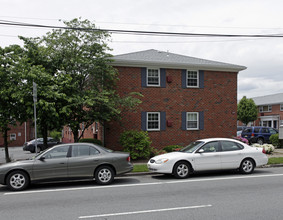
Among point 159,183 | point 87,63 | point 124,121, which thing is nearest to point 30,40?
point 87,63

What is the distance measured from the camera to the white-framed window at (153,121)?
59.6 feet

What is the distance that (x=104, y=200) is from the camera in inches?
279

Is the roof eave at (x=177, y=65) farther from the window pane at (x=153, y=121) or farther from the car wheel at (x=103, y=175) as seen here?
the car wheel at (x=103, y=175)

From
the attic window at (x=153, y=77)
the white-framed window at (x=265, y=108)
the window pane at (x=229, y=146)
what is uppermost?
the attic window at (x=153, y=77)

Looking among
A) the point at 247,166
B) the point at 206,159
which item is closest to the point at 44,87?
the point at 206,159

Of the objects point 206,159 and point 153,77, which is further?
point 153,77

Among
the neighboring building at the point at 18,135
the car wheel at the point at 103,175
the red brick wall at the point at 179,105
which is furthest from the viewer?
the neighboring building at the point at 18,135

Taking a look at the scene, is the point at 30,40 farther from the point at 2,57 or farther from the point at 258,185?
the point at 258,185

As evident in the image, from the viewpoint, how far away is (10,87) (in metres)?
12.6

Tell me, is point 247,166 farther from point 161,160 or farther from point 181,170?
point 161,160

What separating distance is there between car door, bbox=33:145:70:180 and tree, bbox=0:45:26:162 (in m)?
4.41

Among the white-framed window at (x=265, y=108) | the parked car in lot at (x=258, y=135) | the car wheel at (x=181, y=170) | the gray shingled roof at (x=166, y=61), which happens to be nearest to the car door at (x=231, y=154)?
the car wheel at (x=181, y=170)

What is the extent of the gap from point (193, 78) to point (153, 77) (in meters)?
2.94

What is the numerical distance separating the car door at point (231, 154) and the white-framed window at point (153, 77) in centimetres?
858
